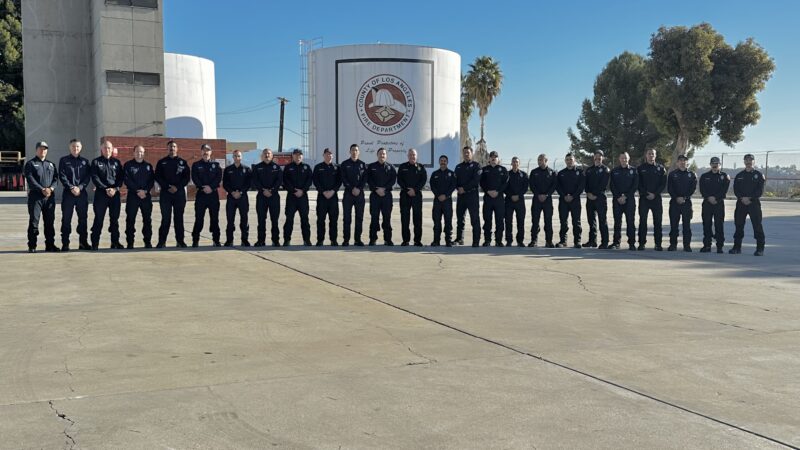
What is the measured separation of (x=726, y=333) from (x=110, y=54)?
3202cm

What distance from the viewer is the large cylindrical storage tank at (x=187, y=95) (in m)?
54.4

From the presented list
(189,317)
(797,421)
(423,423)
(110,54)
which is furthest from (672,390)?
(110,54)

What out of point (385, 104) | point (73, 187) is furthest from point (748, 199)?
point (385, 104)

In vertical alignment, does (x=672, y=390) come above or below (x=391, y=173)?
below

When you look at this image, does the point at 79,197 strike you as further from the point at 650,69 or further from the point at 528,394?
the point at 650,69

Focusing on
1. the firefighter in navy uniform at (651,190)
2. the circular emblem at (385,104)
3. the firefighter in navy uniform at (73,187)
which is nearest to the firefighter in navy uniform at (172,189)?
the firefighter in navy uniform at (73,187)

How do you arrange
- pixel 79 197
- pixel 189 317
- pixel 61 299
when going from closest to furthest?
pixel 189 317
pixel 61 299
pixel 79 197

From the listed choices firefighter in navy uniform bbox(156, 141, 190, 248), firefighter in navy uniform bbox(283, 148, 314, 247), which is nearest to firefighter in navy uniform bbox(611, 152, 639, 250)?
firefighter in navy uniform bbox(283, 148, 314, 247)

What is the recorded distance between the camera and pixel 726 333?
19.3 feet

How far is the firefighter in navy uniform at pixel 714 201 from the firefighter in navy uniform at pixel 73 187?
36.3 feet

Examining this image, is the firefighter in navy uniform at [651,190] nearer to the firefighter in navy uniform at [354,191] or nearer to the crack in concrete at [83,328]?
the firefighter in navy uniform at [354,191]

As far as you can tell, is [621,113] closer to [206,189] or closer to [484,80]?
[484,80]

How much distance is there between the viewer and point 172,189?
40.4ft

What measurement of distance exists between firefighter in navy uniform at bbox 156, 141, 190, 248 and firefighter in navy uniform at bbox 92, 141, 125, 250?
2.25 feet
